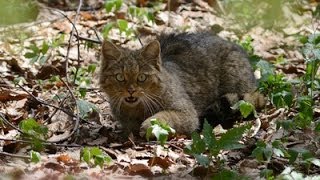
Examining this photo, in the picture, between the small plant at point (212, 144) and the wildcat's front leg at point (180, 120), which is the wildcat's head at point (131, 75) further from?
the small plant at point (212, 144)

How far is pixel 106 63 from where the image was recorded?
250 inches

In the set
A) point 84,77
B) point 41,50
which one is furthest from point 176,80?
point 41,50

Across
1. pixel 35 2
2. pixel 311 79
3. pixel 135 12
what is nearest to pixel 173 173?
pixel 311 79

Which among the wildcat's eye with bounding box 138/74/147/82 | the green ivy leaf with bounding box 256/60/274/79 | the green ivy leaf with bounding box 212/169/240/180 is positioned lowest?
the green ivy leaf with bounding box 212/169/240/180

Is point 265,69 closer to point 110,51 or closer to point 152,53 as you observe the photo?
point 152,53

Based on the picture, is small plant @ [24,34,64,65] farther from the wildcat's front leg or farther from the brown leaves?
the wildcat's front leg

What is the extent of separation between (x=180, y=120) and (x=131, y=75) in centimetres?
60

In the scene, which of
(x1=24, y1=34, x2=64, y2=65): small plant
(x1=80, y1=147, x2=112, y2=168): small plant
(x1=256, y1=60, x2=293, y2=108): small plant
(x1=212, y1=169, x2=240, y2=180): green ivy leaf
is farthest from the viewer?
(x1=24, y1=34, x2=64, y2=65): small plant

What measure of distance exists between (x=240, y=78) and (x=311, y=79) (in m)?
1.31

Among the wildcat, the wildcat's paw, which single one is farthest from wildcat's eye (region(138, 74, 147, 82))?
the wildcat's paw

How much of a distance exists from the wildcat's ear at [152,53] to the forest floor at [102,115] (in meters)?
0.66

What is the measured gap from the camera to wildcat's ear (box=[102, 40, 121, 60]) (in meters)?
6.28

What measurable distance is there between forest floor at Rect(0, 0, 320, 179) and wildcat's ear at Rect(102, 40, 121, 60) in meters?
0.41

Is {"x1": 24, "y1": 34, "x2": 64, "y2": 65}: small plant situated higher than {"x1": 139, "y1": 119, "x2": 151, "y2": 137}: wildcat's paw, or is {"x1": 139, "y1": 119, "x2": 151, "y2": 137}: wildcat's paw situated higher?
{"x1": 24, "y1": 34, "x2": 64, "y2": 65}: small plant
